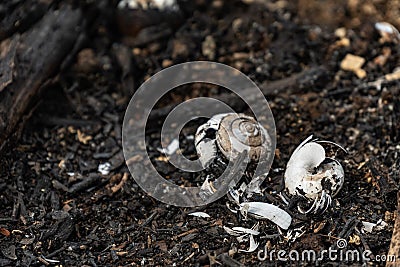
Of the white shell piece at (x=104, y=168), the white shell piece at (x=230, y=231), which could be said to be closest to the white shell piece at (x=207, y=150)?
the white shell piece at (x=230, y=231)

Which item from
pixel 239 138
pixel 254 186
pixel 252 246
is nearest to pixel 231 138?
pixel 239 138

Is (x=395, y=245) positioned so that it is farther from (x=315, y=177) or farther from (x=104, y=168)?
(x=104, y=168)

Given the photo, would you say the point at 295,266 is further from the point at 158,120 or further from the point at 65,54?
the point at 65,54

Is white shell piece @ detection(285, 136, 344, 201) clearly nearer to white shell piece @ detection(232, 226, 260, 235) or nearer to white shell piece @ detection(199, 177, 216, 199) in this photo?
white shell piece @ detection(232, 226, 260, 235)

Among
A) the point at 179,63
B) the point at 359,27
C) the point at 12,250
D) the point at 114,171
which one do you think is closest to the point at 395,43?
the point at 359,27

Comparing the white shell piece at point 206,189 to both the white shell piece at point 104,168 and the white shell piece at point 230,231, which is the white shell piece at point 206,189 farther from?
the white shell piece at point 104,168

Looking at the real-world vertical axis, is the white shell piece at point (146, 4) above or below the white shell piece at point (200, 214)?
above
